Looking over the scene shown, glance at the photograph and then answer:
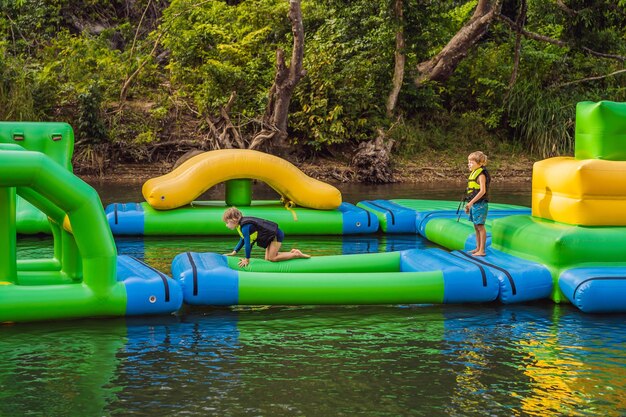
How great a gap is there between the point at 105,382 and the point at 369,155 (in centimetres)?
1359

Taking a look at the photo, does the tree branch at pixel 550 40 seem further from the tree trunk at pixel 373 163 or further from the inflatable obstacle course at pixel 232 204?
the inflatable obstacle course at pixel 232 204

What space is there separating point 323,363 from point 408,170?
548 inches

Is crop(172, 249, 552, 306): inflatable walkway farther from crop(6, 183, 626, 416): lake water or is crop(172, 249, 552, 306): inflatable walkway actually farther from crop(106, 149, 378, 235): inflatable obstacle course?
crop(106, 149, 378, 235): inflatable obstacle course

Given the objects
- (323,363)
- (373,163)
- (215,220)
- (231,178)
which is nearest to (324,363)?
(323,363)

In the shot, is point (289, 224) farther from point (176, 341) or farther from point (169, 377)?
point (169, 377)

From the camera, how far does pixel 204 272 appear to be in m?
7.21

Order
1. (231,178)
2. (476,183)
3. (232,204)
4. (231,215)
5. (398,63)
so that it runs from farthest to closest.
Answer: (398,63) < (232,204) < (231,178) < (476,183) < (231,215)

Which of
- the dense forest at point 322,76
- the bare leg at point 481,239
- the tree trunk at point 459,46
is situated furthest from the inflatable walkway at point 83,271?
the tree trunk at point 459,46

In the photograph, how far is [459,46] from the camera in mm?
20453

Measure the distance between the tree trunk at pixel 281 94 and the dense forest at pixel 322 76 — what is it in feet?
0.13

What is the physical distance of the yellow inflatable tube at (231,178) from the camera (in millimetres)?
11305

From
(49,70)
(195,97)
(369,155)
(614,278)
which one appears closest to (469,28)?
(369,155)

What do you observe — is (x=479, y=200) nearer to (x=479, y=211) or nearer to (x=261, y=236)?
(x=479, y=211)

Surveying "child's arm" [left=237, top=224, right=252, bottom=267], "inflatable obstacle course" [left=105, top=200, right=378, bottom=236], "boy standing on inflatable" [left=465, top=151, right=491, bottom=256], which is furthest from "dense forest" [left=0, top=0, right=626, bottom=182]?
"child's arm" [left=237, top=224, right=252, bottom=267]
